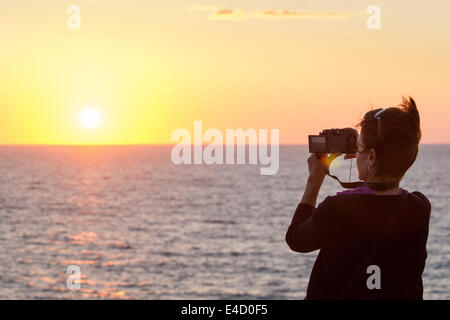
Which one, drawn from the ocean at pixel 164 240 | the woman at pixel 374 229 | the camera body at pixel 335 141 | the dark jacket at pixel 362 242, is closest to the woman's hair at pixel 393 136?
the woman at pixel 374 229

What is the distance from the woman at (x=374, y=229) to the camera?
276 cm

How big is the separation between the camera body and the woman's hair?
26cm

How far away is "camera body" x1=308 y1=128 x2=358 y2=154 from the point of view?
3123 millimetres

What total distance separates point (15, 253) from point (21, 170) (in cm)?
10990

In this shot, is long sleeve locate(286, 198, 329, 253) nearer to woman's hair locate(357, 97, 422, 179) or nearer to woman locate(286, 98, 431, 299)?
woman locate(286, 98, 431, 299)

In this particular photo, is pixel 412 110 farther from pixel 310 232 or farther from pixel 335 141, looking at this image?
pixel 310 232

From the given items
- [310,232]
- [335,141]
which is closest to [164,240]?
[335,141]

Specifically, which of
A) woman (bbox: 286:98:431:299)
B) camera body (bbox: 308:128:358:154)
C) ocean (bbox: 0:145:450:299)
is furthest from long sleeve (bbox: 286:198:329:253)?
ocean (bbox: 0:145:450:299)

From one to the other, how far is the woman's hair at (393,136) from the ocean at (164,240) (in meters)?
48.3

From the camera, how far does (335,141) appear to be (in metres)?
3.13

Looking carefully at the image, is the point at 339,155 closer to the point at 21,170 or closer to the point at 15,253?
the point at 15,253

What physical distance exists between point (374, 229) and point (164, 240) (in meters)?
75.7
